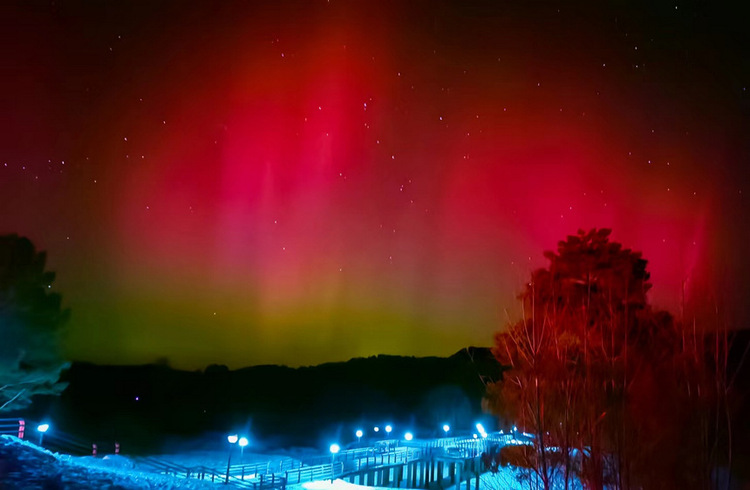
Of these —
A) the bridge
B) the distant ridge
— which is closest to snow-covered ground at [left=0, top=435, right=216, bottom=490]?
the bridge

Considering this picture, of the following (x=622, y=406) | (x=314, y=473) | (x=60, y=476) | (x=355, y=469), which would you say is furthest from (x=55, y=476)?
(x=355, y=469)

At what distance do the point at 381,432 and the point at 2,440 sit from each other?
A: 69463 millimetres

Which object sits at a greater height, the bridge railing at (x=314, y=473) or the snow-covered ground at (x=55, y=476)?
the snow-covered ground at (x=55, y=476)

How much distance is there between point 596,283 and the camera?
88.0 feet

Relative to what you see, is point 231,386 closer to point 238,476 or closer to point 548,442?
point 238,476


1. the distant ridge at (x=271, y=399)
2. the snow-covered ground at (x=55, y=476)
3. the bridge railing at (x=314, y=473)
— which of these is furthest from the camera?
the distant ridge at (x=271, y=399)

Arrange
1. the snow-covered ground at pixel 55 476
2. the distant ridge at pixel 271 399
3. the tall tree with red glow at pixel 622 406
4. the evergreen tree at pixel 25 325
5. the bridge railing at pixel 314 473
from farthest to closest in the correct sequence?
the distant ridge at pixel 271 399
the evergreen tree at pixel 25 325
the bridge railing at pixel 314 473
the snow-covered ground at pixel 55 476
the tall tree with red glow at pixel 622 406

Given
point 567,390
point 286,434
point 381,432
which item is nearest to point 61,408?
point 286,434

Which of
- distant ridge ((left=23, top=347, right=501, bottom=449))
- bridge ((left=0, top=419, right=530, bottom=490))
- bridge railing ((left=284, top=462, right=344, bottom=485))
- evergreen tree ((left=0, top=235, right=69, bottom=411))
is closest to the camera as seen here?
bridge ((left=0, top=419, right=530, bottom=490))

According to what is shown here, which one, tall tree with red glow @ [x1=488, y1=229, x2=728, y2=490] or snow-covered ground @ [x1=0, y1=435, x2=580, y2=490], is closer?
tall tree with red glow @ [x1=488, y1=229, x2=728, y2=490]

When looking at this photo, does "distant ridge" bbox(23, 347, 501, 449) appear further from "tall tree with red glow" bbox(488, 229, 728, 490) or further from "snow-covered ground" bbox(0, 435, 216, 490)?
"tall tree with red glow" bbox(488, 229, 728, 490)

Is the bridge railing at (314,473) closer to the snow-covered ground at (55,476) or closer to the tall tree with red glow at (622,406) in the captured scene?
the snow-covered ground at (55,476)

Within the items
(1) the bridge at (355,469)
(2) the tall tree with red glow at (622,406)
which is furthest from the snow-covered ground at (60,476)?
(2) the tall tree with red glow at (622,406)

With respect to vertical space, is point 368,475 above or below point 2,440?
below
